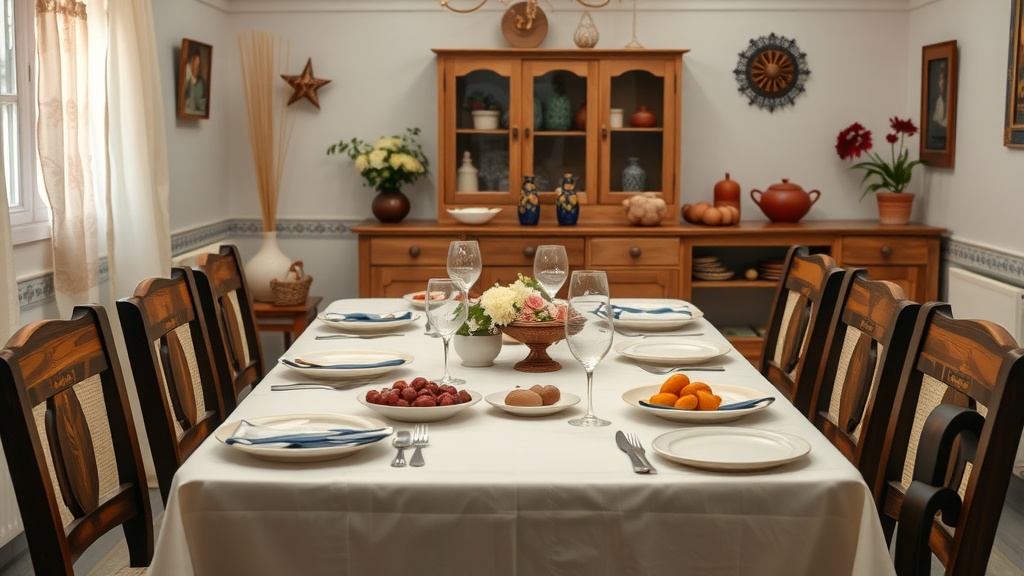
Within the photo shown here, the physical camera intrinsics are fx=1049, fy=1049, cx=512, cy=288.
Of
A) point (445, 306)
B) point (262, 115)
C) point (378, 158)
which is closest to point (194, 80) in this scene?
point (262, 115)

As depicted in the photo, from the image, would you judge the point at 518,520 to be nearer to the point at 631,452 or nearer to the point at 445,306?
the point at 631,452

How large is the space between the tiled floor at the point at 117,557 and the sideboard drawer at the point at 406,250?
1.78 metres

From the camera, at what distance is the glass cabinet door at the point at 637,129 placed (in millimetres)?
4816

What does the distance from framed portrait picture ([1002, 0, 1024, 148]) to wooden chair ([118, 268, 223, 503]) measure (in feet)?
10.0

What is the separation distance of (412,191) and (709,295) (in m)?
1.57

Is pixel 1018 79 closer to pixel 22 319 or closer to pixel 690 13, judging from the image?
pixel 690 13

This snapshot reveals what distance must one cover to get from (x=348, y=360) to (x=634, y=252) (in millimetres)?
2491

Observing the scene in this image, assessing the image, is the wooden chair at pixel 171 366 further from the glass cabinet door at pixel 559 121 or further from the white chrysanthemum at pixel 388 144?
the glass cabinet door at pixel 559 121

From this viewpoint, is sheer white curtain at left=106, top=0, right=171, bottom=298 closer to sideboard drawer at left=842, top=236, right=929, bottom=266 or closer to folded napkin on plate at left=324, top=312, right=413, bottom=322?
folded napkin on plate at left=324, top=312, right=413, bottom=322

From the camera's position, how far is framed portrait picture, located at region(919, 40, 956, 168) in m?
4.58

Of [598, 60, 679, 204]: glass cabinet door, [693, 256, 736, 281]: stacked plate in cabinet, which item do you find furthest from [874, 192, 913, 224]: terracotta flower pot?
[598, 60, 679, 204]: glass cabinet door

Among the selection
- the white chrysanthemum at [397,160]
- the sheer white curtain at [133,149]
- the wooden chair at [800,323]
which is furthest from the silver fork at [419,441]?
the white chrysanthemum at [397,160]

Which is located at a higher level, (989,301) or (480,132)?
(480,132)

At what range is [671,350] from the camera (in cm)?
249
